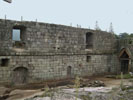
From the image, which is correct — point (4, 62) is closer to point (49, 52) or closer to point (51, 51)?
point (49, 52)

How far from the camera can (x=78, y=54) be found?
55.1 feet

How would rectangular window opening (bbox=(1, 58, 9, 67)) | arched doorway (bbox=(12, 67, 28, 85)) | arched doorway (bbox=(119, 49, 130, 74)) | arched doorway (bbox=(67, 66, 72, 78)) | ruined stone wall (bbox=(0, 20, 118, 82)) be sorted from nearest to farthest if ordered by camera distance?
rectangular window opening (bbox=(1, 58, 9, 67)) → ruined stone wall (bbox=(0, 20, 118, 82)) → arched doorway (bbox=(12, 67, 28, 85)) → arched doorway (bbox=(67, 66, 72, 78)) → arched doorway (bbox=(119, 49, 130, 74))

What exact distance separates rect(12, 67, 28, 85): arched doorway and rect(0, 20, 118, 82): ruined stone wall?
→ 283 mm

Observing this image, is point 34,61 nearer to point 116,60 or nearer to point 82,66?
point 82,66

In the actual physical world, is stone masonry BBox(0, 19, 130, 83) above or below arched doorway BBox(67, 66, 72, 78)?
above

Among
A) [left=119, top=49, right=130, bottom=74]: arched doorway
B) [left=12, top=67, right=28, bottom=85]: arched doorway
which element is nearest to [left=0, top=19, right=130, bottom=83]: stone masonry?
[left=12, top=67, right=28, bottom=85]: arched doorway

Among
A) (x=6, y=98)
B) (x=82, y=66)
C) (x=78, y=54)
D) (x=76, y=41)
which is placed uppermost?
(x=76, y=41)

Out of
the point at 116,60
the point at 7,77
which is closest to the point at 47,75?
the point at 7,77

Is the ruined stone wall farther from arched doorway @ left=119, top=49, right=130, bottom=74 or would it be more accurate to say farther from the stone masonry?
arched doorway @ left=119, top=49, right=130, bottom=74

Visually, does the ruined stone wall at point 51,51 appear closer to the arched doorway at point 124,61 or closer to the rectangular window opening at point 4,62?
the rectangular window opening at point 4,62

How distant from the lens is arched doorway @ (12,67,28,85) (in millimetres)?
13438

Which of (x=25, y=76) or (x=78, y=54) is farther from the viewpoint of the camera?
(x=78, y=54)

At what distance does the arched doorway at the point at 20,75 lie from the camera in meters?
13.4

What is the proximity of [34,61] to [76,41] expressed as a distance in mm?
4365
